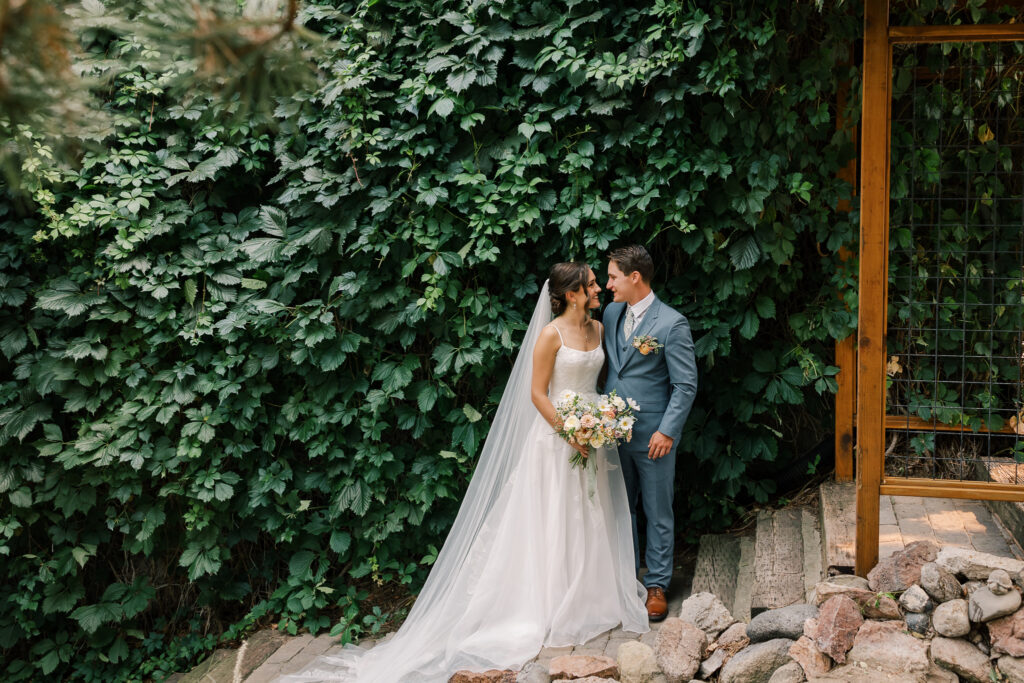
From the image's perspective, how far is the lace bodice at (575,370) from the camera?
412 centimetres

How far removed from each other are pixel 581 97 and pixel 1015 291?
255cm

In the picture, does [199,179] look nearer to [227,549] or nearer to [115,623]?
[227,549]

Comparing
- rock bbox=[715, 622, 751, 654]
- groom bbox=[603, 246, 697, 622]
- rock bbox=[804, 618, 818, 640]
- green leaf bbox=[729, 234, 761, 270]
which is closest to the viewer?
rock bbox=[804, 618, 818, 640]

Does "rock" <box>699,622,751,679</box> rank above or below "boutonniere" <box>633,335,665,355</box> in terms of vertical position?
below

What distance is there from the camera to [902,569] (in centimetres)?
336

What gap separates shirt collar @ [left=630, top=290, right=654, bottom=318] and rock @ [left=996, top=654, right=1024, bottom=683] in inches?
82.8

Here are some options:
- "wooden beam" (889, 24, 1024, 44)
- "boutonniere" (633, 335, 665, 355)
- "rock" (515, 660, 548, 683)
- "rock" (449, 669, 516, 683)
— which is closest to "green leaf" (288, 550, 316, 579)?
"rock" (449, 669, 516, 683)

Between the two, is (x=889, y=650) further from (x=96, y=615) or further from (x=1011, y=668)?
(x=96, y=615)

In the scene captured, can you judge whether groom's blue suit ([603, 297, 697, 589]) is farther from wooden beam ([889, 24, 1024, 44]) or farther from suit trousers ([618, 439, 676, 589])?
wooden beam ([889, 24, 1024, 44])

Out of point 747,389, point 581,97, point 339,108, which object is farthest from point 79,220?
point 747,389

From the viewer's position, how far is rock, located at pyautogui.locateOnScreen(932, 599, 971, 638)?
307 cm

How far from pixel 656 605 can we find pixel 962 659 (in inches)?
56.3

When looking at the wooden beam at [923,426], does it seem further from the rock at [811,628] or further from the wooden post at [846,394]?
the rock at [811,628]

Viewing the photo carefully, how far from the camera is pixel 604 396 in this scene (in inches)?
159
